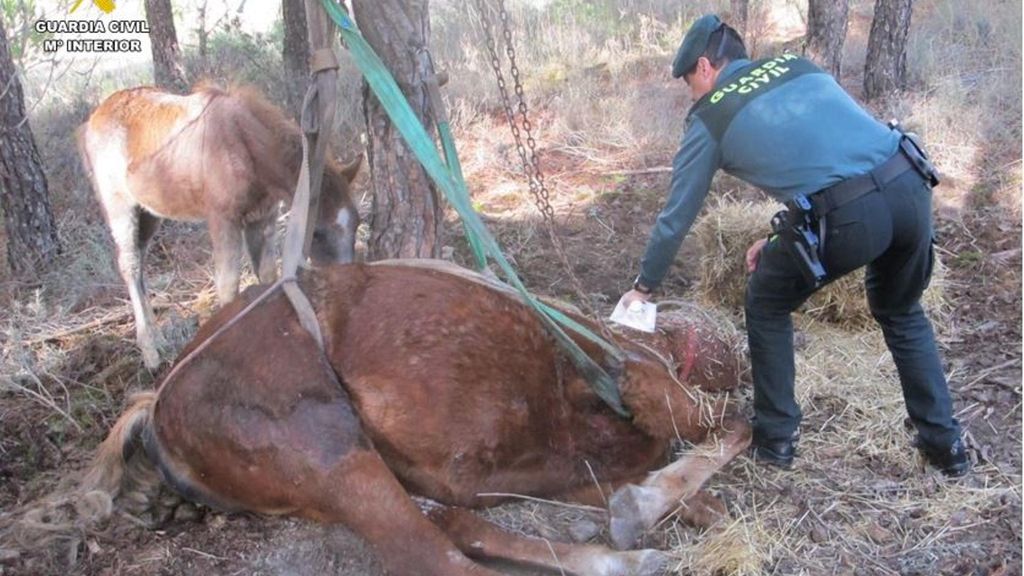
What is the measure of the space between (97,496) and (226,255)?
259 cm

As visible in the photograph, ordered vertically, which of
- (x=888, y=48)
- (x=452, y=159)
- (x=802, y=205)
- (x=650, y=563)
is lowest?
(x=650, y=563)

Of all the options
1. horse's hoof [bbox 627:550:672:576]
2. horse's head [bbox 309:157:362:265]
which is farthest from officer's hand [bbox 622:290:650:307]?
horse's head [bbox 309:157:362:265]

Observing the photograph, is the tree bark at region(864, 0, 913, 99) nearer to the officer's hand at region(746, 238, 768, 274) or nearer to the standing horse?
the standing horse

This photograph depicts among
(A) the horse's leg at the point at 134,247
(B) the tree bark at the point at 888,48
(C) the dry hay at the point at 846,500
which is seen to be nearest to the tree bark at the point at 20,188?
(A) the horse's leg at the point at 134,247

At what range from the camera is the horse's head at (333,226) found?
5.47 meters

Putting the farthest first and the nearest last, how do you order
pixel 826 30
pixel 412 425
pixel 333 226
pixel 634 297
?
pixel 826 30 → pixel 333 226 → pixel 634 297 → pixel 412 425

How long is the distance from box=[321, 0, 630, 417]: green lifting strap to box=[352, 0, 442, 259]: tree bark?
0.77 metres

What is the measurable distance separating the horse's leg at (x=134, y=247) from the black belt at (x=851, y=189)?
13.3 ft

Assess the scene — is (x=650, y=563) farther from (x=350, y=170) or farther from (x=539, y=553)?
(x=350, y=170)

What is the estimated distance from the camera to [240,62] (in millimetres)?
12000

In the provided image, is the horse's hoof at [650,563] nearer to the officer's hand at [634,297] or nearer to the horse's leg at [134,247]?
the officer's hand at [634,297]

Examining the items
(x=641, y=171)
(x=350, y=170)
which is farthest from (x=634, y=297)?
(x=641, y=171)

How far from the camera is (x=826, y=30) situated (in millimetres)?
8734

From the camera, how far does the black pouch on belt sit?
3305 mm
